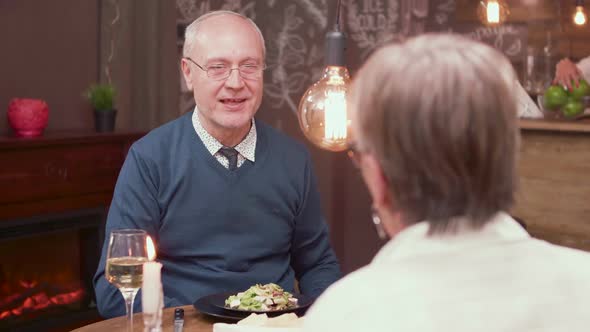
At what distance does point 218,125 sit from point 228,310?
68cm

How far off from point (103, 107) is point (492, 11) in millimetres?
1973

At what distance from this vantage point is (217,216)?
257 cm

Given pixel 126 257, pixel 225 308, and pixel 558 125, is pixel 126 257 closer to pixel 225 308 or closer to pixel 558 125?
pixel 225 308

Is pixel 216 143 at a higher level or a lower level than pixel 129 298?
higher

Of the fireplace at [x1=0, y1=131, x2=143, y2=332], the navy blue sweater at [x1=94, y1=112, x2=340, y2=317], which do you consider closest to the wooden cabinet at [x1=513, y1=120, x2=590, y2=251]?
the navy blue sweater at [x1=94, y1=112, x2=340, y2=317]

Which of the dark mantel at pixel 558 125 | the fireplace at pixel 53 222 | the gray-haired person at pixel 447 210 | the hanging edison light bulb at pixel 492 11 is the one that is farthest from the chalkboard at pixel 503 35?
the gray-haired person at pixel 447 210

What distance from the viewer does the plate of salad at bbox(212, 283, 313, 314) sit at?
2.13 metres

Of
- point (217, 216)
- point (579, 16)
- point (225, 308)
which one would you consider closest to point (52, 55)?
point (217, 216)

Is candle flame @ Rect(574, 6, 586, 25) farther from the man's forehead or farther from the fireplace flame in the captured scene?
the fireplace flame

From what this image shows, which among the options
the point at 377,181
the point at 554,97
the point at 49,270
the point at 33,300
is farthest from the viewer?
the point at 49,270

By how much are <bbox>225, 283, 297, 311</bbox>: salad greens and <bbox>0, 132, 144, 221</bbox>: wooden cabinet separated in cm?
211

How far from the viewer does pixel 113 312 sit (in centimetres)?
240

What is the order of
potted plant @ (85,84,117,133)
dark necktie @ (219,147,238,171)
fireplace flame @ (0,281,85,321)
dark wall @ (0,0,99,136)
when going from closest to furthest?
dark necktie @ (219,147,238,171) < fireplace flame @ (0,281,85,321) < dark wall @ (0,0,99,136) < potted plant @ (85,84,117,133)

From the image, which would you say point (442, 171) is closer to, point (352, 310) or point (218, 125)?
point (352, 310)
